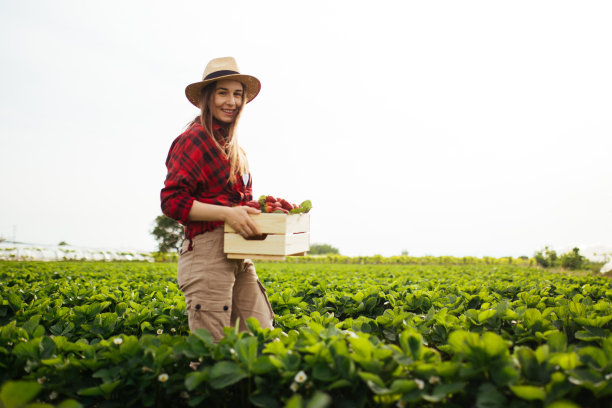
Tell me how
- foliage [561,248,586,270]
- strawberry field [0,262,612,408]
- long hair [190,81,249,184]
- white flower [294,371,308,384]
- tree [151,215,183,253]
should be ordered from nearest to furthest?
strawberry field [0,262,612,408] → white flower [294,371,308,384] → long hair [190,81,249,184] → foliage [561,248,586,270] → tree [151,215,183,253]

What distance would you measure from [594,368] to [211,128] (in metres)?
2.50

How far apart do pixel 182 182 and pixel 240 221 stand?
0.43m

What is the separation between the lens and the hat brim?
269cm

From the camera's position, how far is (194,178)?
8.04 feet

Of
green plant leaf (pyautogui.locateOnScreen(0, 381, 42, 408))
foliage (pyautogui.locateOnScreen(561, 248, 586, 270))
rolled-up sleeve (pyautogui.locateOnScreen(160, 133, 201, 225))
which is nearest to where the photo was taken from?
green plant leaf (pyautogui.locateOnScreen(0, 381, 42, 408))

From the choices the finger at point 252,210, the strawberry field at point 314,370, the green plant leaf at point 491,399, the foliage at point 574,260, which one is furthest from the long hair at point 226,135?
the foliage at point 574,260

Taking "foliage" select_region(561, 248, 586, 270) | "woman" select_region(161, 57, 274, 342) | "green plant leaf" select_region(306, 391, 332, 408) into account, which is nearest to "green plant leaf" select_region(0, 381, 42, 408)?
"woman" select_region(161, 57, 274, 342)

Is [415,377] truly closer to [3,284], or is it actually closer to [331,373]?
[331,373]

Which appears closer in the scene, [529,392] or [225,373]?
[529,392]

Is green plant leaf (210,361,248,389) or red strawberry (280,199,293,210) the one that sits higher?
red strawberry (280,199,293,210)

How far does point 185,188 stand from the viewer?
2422mm

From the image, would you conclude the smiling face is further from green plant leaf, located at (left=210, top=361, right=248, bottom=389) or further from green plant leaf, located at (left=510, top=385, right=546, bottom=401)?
green plant leaf, located at (left=510, top=385, right=546, bottom=401)

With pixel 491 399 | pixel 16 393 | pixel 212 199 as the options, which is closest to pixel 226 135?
pixel 212 199

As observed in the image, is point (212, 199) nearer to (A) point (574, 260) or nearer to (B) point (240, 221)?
(B) point (240, 221)
